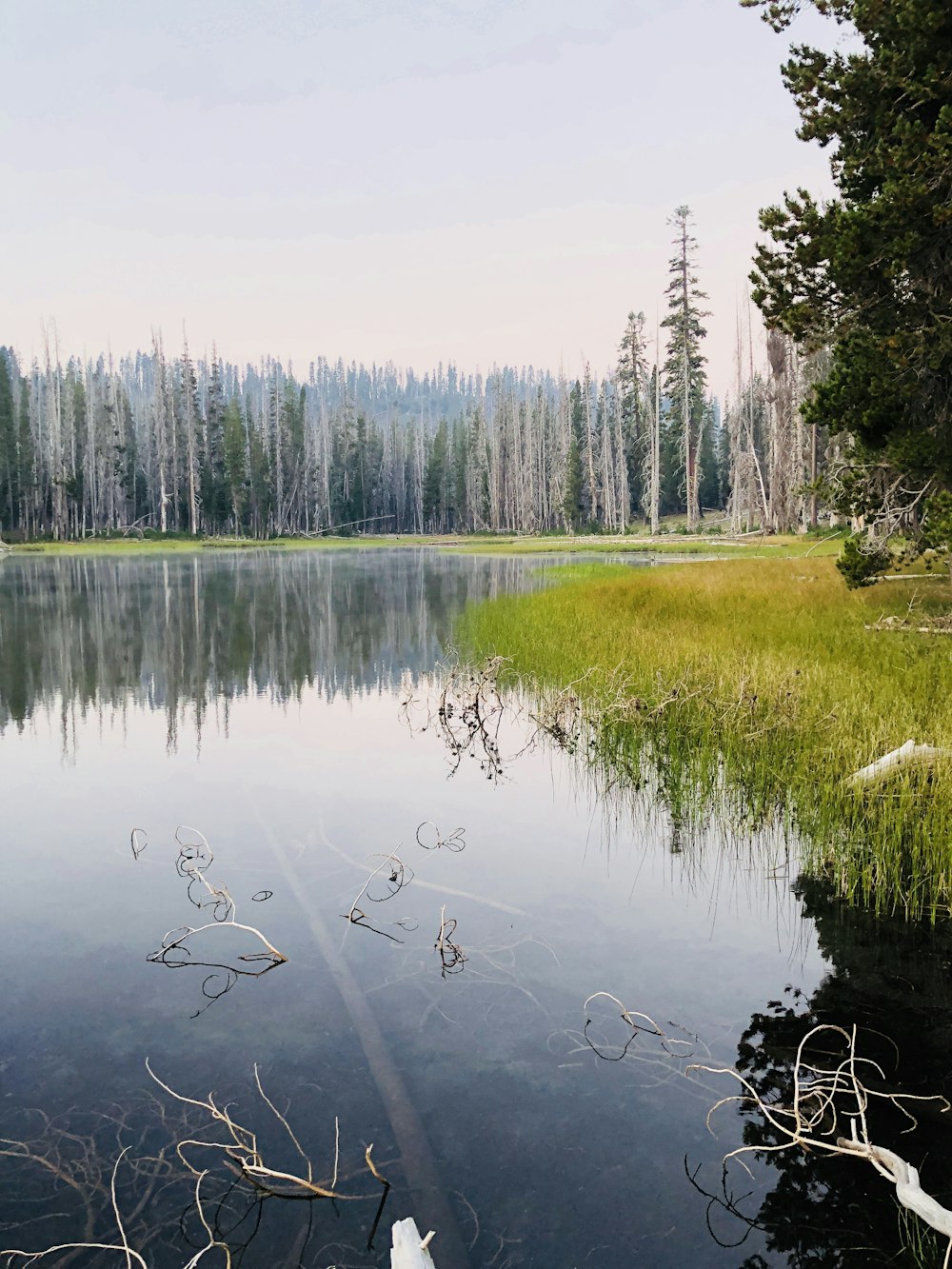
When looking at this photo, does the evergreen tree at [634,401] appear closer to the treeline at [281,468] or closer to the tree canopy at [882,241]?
the treeline at [281,468]

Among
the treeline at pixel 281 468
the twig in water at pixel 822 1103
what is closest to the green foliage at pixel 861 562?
the twig in water at pixel 822 1103

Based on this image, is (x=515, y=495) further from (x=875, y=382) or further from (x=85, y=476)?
(x=875, y=382)

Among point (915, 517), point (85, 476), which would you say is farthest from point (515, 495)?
point (915, 517)

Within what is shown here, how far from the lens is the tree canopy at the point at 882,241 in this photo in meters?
11.0

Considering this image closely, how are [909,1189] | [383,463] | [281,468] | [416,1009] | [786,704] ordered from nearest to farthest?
[909,1189], [416,1009], [786,704], [281,468], [383,463]

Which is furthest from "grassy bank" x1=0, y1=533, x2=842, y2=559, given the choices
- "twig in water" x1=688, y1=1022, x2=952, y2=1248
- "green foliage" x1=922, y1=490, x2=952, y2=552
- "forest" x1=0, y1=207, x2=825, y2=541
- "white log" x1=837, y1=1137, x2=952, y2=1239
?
"white log" x1=837, y1=1137, x2=952, y2=1239

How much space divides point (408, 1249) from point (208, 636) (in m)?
18.2

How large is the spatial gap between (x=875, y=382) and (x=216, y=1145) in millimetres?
11712

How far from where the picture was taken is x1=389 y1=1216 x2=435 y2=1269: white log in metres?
2.91

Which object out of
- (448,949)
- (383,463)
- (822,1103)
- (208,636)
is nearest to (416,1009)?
(448,949)

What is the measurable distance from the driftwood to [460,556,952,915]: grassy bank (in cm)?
11

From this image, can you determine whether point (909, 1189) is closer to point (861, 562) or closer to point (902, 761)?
point (902, 761)

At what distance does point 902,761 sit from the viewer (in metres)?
7.57

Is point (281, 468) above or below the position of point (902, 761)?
above
